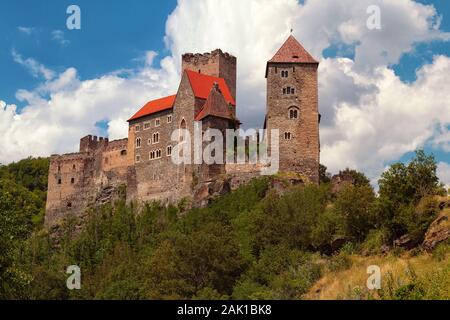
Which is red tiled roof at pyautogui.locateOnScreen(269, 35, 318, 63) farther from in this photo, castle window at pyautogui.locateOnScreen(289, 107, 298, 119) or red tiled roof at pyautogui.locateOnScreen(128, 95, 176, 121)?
red tiled roof at pyautogui.locateOnScreen(128, 95, 176, 121)

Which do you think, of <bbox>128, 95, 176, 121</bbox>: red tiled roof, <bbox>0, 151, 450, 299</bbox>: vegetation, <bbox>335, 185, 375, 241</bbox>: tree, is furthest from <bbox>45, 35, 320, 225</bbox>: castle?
<bbox>335, 185, 375, 241</bbox>: tree

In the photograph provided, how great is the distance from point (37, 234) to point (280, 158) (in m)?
34.7

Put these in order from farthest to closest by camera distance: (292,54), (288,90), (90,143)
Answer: (90,143)
(292,54)
(288,90)

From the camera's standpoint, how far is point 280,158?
60.4m

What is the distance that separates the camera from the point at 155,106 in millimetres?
76375

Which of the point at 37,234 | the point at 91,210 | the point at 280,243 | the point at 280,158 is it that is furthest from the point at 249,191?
the point at 37,234

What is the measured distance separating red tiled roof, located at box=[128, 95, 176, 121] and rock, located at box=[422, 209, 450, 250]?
Answer: 132 ft

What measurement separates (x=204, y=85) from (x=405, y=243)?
123ft

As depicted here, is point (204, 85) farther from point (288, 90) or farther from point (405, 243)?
point (405, 243)

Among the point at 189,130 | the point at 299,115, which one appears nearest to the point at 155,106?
the point at 189,130

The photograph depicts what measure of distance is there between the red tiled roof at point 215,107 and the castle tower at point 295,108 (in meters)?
6.46

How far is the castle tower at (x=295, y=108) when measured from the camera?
6053 centimetres

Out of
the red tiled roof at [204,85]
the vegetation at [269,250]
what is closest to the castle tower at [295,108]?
the vegetation at [269,250]

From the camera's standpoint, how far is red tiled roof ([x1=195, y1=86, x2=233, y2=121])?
66.4 meters
